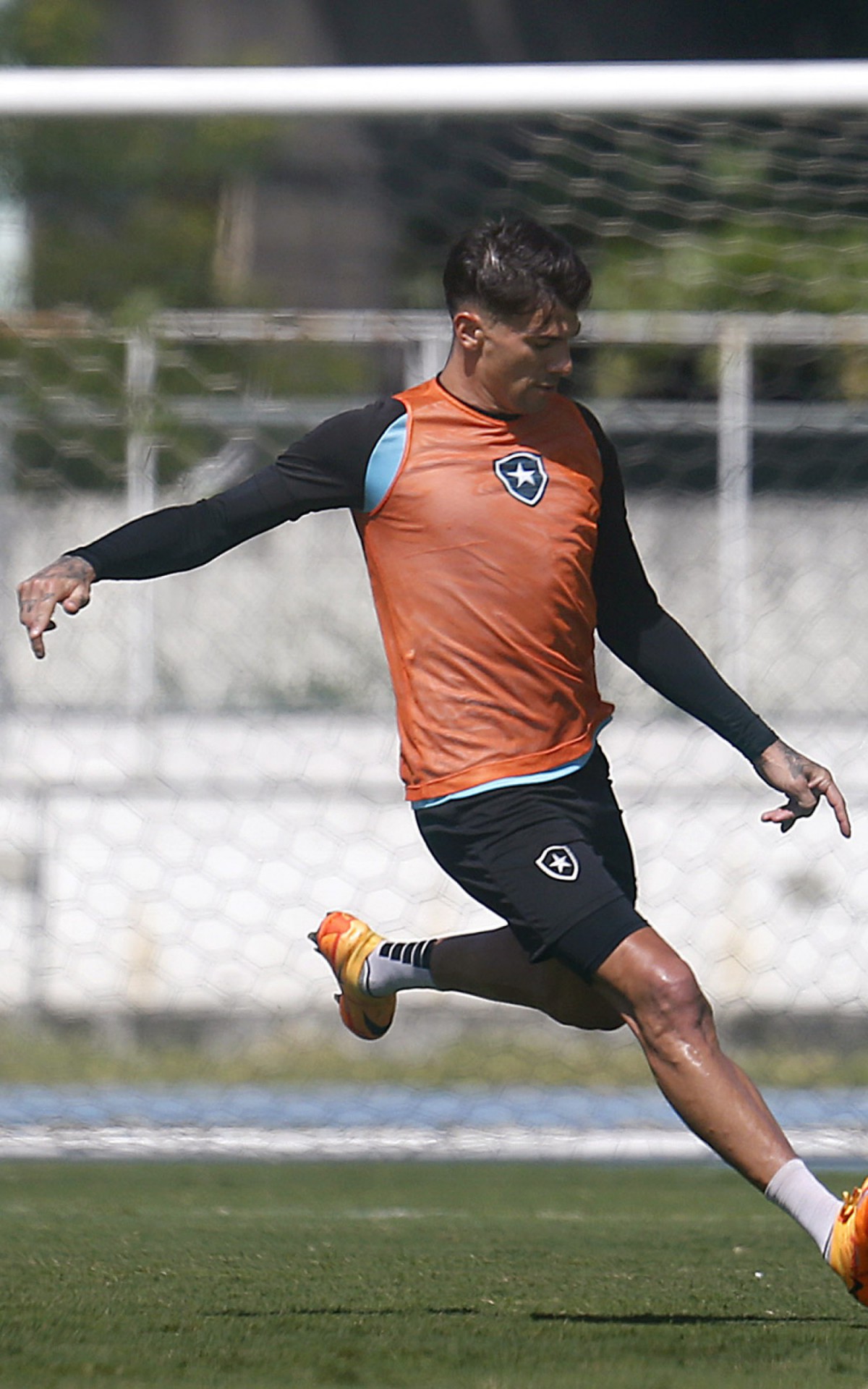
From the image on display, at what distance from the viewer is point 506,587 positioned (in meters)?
3.66

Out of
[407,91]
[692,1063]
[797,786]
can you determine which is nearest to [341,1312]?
[692,1063]

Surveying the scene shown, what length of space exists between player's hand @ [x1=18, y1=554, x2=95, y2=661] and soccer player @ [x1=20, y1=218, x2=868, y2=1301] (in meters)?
0.03

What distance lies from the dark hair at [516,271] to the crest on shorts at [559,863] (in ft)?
2.94

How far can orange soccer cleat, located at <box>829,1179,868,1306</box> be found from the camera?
3.03 m

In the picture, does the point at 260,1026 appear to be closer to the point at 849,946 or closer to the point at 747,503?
the point at 849,946

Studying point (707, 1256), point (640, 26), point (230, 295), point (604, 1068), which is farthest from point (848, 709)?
point (640, 26)

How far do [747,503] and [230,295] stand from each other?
3.05m

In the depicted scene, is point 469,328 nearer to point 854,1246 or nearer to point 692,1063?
point 692,1063

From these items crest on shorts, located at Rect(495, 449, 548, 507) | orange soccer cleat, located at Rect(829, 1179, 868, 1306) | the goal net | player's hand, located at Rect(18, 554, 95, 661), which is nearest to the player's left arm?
crest on shorts, located at Rect(495, 449, 548, 507)

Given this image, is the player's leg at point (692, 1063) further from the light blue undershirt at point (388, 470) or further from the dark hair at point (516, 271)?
the dark hair at point (516, 271)

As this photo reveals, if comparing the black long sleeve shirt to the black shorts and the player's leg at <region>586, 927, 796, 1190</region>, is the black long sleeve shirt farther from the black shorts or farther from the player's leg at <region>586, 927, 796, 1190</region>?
the player's leg at <region>586, 927, 796, 1190</region>

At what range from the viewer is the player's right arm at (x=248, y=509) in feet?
11.5

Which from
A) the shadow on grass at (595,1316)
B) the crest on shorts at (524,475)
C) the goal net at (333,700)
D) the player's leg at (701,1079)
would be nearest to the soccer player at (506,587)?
the crest on shorts at (524,475)

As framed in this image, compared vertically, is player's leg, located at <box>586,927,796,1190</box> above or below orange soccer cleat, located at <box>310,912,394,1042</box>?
above
